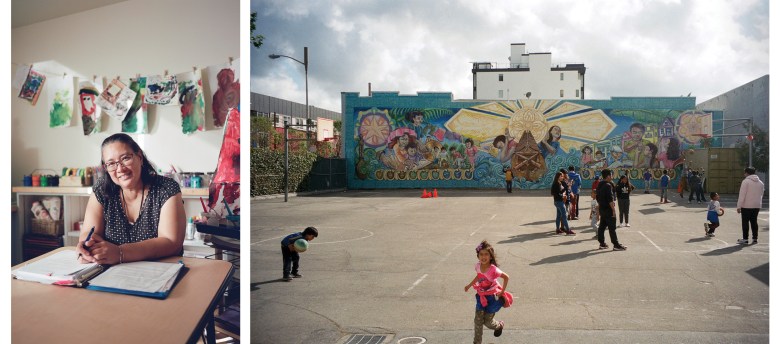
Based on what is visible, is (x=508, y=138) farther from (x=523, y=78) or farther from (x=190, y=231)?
(x=190, y=231)

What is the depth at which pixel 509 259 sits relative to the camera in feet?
28.6

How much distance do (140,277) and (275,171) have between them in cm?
1906

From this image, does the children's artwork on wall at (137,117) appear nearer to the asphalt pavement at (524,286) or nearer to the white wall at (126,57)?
the white wall at (126,57)

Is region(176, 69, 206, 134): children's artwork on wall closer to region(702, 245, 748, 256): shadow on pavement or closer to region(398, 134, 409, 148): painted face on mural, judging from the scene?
region(702, 245, 748, 256): shadow on pavement

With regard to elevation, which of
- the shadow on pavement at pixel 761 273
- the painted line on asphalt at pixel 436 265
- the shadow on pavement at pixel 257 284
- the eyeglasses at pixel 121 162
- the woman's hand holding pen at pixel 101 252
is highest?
the eyeglasses at pixel 121 162

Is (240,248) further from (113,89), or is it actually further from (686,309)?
(686,309)

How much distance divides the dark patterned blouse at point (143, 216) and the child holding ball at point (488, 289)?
2.22 m

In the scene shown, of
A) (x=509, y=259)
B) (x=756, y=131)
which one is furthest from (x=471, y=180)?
(x=509, y=259)

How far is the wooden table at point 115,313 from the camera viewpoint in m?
4.02

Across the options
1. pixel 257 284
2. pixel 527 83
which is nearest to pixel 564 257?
pixel 257 284

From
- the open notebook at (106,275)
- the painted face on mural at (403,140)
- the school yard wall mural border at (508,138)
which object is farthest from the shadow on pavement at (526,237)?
the painted face on mural at (403,140)

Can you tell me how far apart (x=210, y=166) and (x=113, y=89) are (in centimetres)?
99

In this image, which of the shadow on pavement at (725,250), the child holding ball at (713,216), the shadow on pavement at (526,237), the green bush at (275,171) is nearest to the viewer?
the shadow on pavement at (725,250)

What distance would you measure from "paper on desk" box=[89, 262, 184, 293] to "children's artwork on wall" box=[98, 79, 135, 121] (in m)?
1.11
